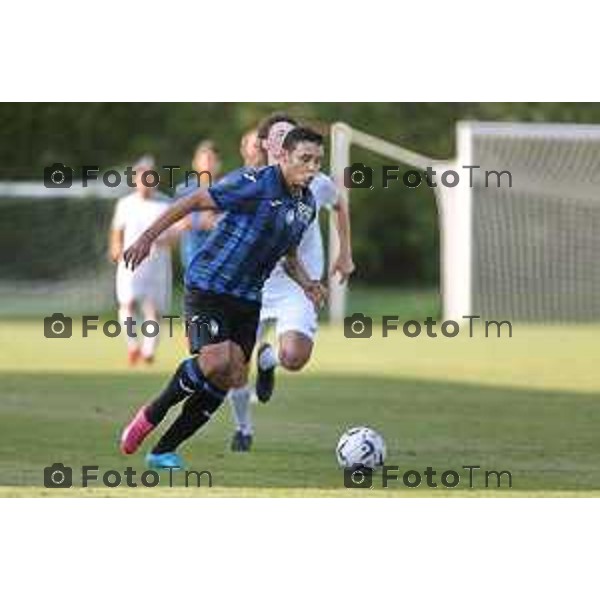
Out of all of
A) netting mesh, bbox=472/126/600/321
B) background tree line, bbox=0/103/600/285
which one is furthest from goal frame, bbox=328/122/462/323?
background tree line, bbox=0/103/600/285

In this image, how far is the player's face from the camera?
9.06m

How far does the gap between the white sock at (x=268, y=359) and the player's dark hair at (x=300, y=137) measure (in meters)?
1.41

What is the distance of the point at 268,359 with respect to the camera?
33.2ft

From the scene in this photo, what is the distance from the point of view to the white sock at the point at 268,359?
33.1ft

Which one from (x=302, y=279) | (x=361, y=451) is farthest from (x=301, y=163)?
(x=361, y=451)

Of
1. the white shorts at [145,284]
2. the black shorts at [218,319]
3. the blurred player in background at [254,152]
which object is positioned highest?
the blurred player in background at [254,152]

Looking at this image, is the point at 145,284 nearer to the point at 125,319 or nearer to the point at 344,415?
the point at 125,319

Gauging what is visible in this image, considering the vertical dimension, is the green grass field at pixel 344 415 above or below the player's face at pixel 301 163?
below

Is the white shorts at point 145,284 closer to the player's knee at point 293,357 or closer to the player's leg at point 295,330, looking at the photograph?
the player's leg at point 295,330

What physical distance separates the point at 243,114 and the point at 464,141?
9208 millimetres

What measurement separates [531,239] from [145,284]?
567 cm

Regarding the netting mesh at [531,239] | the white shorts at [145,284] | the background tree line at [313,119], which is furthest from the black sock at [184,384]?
the background tree line at [313,119]

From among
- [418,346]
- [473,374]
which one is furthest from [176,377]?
[418,346]
